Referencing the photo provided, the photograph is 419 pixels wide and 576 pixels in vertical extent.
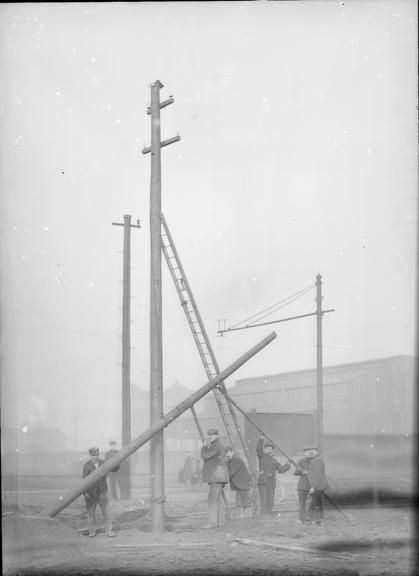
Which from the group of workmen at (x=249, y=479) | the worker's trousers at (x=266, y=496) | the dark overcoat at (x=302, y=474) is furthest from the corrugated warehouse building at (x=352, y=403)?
the dark overcoat at (x=302, y=474)

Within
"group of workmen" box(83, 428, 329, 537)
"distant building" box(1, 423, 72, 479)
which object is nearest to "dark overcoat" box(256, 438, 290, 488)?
"group of workmen" box(83, 428, 329, 537)

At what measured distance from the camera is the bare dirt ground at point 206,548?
29.3 ft

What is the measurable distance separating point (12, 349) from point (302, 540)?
5230mm

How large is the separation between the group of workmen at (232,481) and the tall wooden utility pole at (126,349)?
16.3 feet

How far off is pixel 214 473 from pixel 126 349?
6844 millimetres

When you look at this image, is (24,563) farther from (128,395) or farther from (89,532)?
(128,395)

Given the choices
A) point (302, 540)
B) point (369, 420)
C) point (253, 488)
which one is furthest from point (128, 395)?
point (369, 420)

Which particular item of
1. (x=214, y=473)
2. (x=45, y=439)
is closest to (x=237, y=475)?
(x=214, y=473)

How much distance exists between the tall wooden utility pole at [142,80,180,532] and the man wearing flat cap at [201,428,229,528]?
81cm

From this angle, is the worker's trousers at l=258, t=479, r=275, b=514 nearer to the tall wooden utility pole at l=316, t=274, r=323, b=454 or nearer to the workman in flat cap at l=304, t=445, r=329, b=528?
the workman in flat cap at l=304, t=445, r=329, b=528

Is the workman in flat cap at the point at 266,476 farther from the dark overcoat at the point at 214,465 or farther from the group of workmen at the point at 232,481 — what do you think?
the dark overcoat at the point at 214,465

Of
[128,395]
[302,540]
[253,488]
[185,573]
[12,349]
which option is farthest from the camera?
[128,395]

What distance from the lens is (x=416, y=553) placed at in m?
10.0

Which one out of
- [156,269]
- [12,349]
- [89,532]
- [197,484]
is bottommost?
[197,484]
